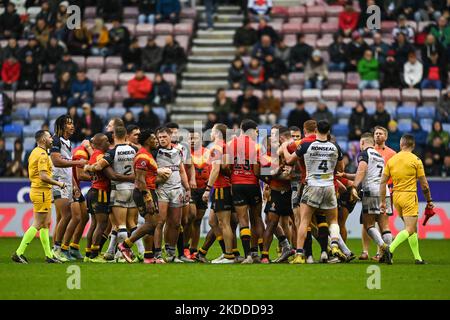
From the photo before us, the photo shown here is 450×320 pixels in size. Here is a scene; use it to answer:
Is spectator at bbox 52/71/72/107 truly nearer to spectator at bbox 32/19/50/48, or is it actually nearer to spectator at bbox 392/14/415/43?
spectator at bbox 32/19/50/48

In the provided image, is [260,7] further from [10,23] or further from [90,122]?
[10,23]

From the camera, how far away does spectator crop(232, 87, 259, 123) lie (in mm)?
28891

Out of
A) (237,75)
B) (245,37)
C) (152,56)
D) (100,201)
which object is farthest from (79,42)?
(100,201)

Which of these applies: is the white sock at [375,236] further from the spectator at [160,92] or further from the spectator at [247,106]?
the spectator at [160,92]

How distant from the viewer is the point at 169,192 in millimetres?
18547

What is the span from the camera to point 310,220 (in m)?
17.9

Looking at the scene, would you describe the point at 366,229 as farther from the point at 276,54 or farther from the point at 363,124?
the point at 276,54

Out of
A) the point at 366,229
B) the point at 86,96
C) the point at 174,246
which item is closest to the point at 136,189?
the point at 174,246

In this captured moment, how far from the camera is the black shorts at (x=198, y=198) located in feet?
65.2

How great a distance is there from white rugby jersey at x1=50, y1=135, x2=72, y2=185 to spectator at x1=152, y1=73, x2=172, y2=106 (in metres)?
10.4

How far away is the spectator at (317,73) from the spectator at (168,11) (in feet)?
15.4

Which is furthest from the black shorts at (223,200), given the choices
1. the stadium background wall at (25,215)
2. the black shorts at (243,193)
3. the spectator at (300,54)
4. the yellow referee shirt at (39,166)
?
the spectator at (300,54)

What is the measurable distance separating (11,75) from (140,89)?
4.07m

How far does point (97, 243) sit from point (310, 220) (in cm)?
369
